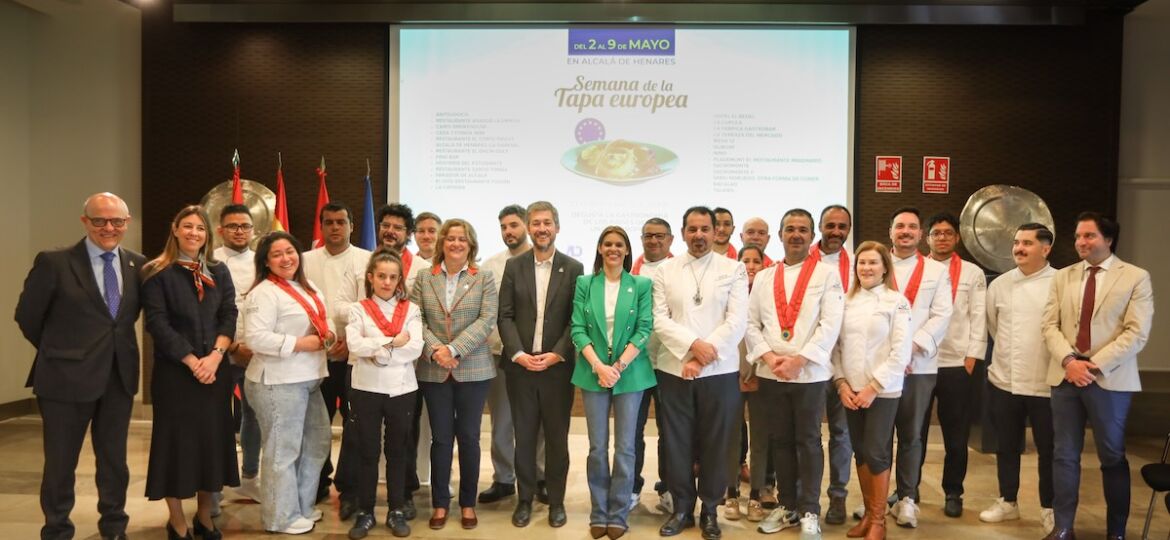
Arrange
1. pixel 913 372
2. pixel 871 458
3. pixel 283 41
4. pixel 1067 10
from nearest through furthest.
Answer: pixel 871 458, pixel 913 372, pixel 1067 10, pixel 283 41

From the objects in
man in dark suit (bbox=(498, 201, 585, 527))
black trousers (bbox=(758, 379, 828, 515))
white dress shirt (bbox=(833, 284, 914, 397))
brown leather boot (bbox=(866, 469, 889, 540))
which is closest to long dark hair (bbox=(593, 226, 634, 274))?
man in dark suit (bbox=(498, 201, 585, 527))

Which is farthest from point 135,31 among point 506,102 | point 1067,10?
point 1067,10

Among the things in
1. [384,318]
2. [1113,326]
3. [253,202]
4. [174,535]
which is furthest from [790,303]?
[253,202]

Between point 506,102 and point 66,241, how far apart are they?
4.45 meters

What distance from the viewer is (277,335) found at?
4.02 meters

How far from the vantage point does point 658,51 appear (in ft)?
24.6

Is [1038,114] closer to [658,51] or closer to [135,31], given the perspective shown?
[658,51]

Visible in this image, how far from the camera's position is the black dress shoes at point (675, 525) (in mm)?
4359

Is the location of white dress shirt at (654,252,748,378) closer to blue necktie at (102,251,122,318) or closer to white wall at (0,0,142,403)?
blue necktie at (102,251,122,318)

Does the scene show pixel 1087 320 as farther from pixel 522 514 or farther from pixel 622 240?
pixel 522 514

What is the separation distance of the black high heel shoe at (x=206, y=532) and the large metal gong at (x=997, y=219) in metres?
6.31

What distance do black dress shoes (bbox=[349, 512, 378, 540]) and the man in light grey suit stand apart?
11.6 feet

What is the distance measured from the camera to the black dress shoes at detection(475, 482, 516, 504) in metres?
5.00

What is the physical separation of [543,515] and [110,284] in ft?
8.30
